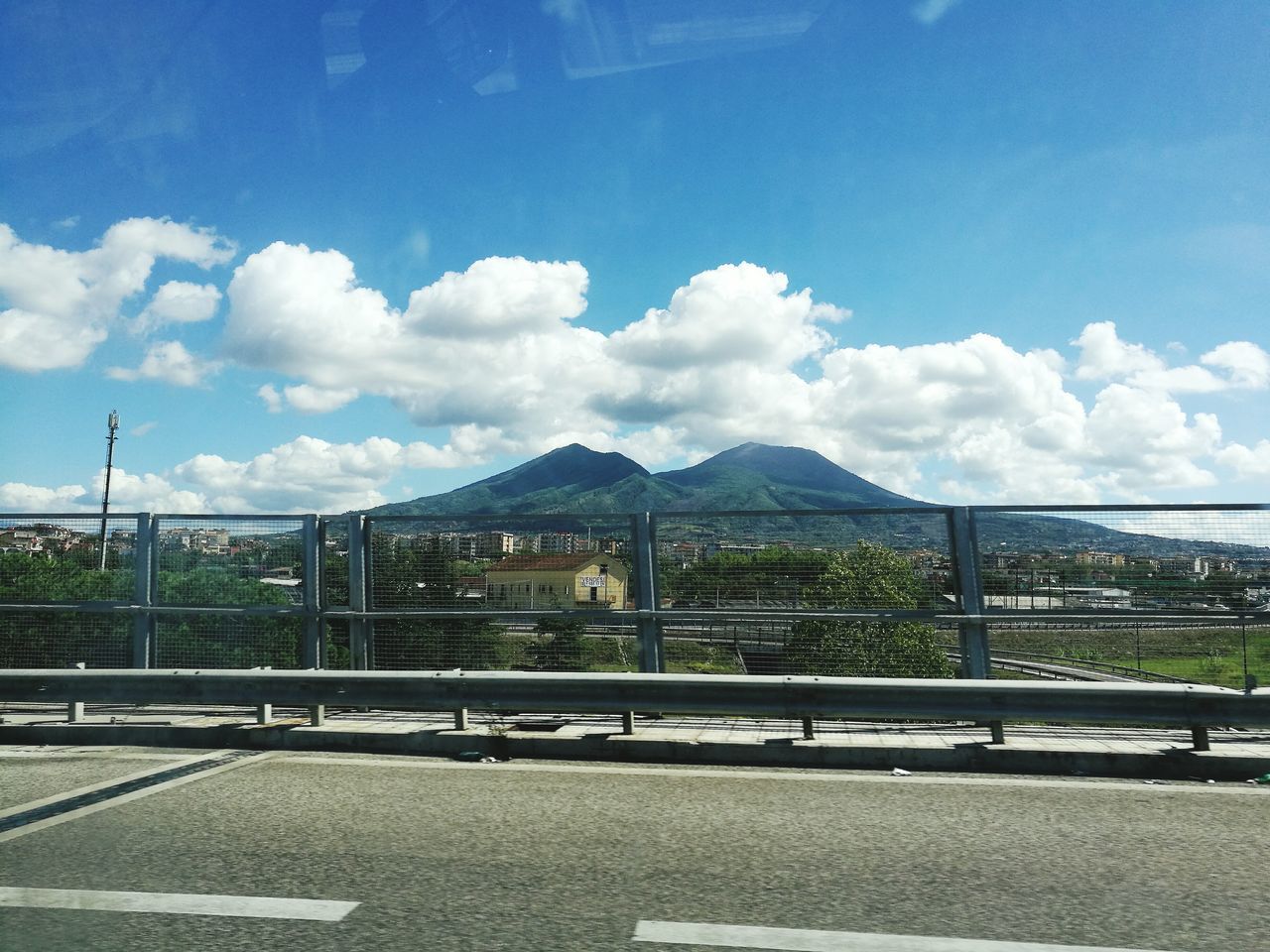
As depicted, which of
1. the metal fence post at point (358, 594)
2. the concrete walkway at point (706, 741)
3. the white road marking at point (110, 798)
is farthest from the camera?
the metal fence post at point (358, 594)

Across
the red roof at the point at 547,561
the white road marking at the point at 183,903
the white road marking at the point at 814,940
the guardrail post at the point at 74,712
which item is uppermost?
the red roof at the point at 547,561

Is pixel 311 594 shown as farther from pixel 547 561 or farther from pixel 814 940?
pixel 814 940

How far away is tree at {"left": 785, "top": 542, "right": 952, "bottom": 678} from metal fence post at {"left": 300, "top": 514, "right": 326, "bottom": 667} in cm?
459

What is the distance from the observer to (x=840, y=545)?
854cm

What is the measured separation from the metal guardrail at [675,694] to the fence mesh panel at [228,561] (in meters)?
1.82

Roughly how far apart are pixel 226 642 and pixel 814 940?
7756 mm

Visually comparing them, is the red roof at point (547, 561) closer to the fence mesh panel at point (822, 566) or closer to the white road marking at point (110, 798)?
the fence mesh panel at point (822, 566)

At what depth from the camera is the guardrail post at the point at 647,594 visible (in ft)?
28.6

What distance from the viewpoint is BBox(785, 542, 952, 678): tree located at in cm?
838

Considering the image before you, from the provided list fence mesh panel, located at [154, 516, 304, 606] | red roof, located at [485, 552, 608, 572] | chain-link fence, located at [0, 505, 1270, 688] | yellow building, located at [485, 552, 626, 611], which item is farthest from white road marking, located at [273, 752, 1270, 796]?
fence mesh panel, located at [154, 516, 304, 606]

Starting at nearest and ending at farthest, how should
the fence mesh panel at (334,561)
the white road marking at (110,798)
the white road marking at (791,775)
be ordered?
the white road marking at (110,798) → the white road marking at (791,775) → the fence mesh panel at (334,561)

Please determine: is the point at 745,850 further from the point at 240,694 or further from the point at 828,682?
the point at 240,694

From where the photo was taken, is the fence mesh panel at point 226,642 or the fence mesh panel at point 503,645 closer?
the fence mesh panel at point 503,645

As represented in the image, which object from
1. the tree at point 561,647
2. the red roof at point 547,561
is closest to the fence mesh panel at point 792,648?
the tree at point 561,647
